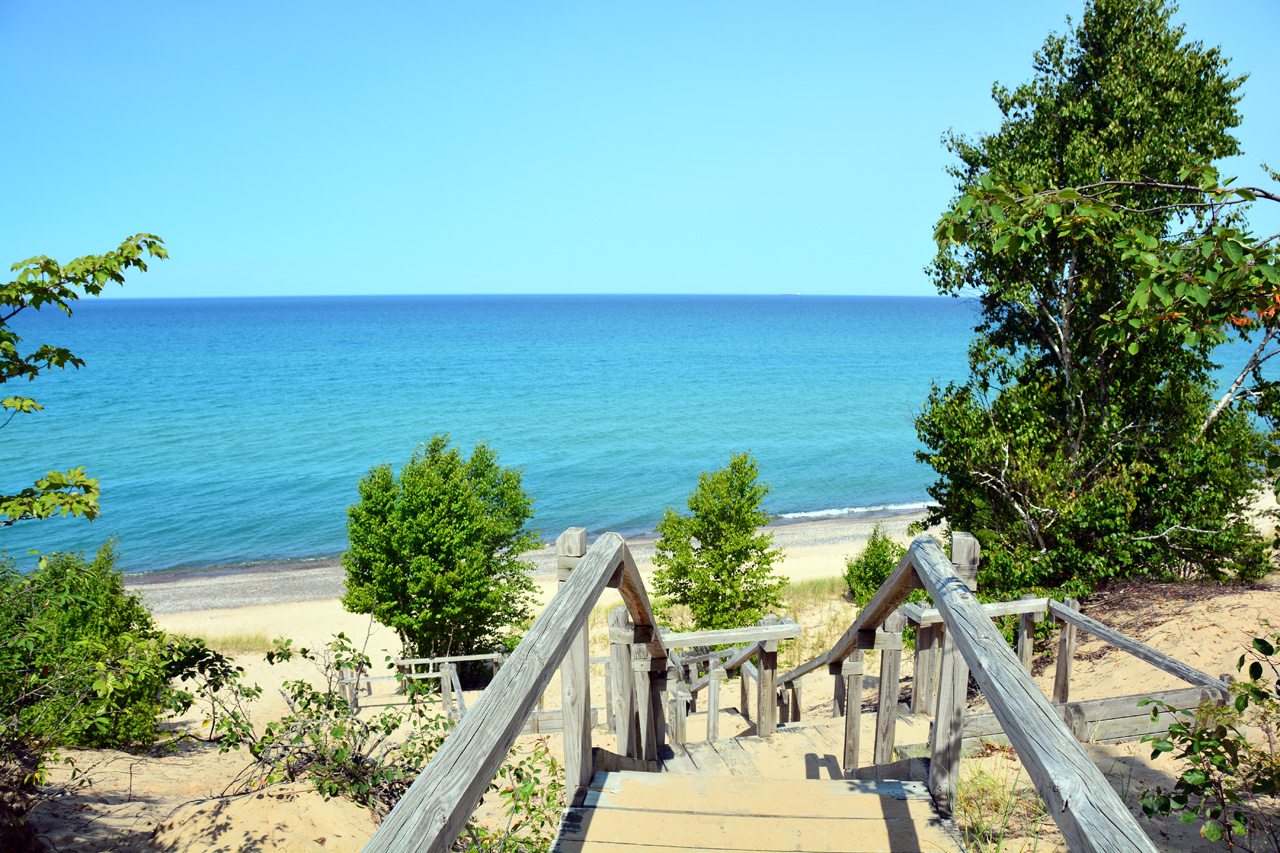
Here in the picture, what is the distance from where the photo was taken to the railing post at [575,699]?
9.32 ft

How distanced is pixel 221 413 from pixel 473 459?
172ft

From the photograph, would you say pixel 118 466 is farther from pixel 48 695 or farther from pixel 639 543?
pixel 48 695

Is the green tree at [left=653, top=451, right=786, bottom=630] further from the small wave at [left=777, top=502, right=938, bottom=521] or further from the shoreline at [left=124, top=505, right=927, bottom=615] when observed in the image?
the small wave at [left=777, top=502, right=938, bottom=521]

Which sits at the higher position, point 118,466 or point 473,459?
point 473,459


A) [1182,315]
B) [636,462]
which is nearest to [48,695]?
[1182,315]

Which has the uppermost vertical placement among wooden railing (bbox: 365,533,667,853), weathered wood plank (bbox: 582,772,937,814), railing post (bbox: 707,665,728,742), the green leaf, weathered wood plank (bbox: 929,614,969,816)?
the green leaf

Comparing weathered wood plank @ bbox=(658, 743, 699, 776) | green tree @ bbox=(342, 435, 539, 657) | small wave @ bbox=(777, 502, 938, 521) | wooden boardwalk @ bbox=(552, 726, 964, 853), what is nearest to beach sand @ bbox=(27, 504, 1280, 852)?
wooden boardwalk @ bbox=(552, 726, 964, 853)

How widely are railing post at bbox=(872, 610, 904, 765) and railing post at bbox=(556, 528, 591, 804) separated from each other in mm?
2336

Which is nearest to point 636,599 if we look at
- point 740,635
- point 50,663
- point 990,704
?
point 990,704

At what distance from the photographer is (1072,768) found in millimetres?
1494

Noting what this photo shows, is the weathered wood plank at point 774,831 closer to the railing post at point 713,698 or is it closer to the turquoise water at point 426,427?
the railing post at point 713,698

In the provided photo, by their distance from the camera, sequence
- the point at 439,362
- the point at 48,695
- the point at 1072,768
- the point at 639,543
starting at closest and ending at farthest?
the point at 1072,768, the point at 48,695, the point at 639,543, the point at 439,362

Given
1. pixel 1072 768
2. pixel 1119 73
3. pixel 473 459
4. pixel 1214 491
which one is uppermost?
pixel 1119 73

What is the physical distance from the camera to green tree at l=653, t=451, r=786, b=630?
19984 millimetres
